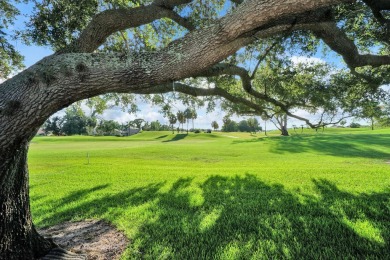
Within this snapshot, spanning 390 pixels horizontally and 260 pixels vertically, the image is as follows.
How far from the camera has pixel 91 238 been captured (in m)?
4.29

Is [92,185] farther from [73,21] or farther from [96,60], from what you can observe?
[96,60]

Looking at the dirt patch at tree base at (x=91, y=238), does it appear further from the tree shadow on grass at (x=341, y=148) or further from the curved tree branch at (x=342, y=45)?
the tree shadow on grass at (x=341, y=148)

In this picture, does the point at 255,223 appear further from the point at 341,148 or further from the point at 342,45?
the point at 341,148

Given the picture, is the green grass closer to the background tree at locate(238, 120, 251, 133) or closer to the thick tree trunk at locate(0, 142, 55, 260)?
the thick tree trunk at locate(0, 142, 55, 260)

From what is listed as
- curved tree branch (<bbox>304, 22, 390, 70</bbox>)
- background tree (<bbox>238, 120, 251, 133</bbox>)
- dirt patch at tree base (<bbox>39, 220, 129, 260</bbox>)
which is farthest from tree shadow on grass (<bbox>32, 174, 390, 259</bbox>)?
background tree (<bbox>238, 120, 251, 133</bbox>)

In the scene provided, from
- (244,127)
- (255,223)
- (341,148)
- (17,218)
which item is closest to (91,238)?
(17,218)

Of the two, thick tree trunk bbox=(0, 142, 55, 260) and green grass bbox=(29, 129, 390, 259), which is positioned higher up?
thick tree trunk bbox=(0, 142, 55, 260)

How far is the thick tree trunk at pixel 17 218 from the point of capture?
3121 millimetres

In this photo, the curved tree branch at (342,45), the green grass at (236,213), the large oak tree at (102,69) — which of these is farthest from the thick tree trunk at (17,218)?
the curved tree branch at (342,45)

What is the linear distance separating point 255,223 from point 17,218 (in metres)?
4.01

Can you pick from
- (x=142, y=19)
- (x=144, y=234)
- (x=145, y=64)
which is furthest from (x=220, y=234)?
(x=142, y=19)

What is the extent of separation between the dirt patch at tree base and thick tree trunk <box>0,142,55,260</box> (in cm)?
55

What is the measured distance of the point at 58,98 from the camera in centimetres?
253

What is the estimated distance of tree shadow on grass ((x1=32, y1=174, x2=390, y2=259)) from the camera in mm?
3520
